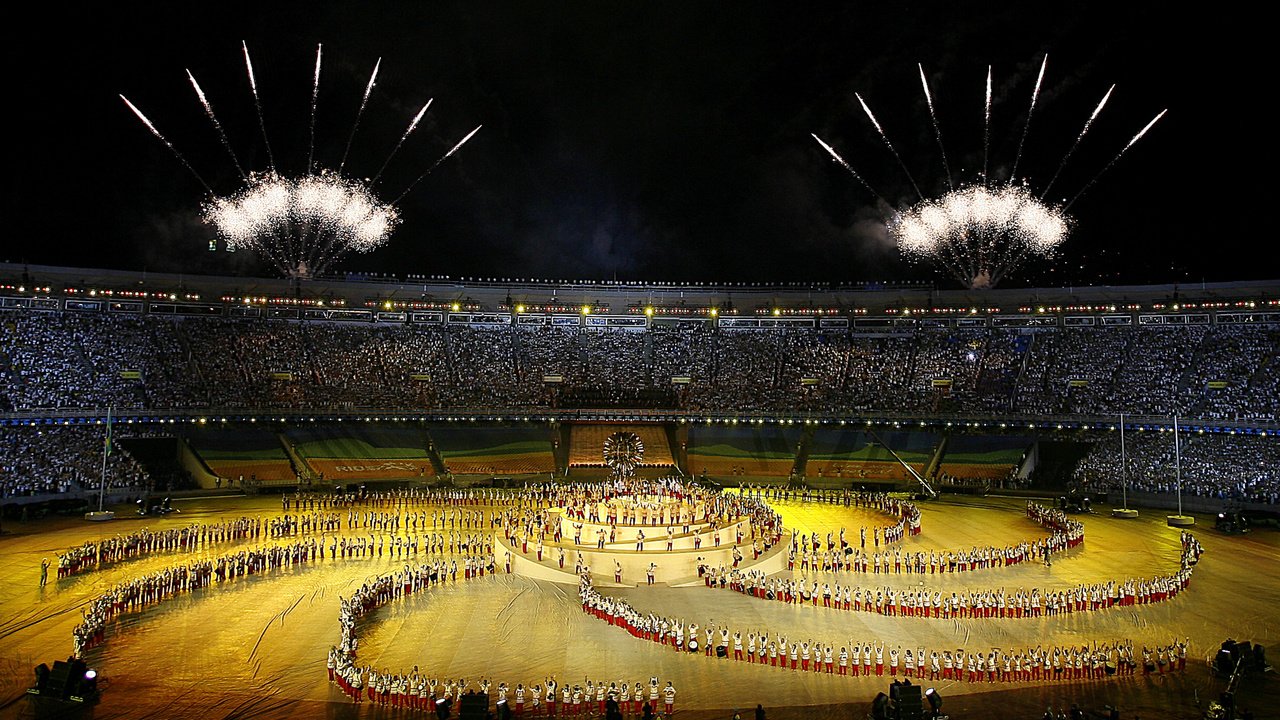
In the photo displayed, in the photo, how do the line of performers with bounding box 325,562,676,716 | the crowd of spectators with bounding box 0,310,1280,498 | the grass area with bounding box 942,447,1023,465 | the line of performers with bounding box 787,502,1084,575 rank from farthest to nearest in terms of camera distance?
the grass area with bounding box 942,447,1023,465 < the crowd of spectators with bounding box 0,310,1280,498 < the line of performers with bounding box 787,502,1084,575 < the line of performers with bounding box 325,562,676,716

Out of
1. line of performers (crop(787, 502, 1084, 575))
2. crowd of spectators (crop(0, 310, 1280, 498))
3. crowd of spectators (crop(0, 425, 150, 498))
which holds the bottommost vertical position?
line of performers (crop(787, 502, 1084, 575))

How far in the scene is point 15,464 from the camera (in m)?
41.8

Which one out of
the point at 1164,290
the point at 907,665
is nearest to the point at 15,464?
the point at 907,665

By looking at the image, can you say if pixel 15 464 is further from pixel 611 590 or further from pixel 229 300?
pixel 611 590

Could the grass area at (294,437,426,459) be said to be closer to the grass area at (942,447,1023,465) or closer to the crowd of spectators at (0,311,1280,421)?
the crowd of spectators at (0,311,1280,421)

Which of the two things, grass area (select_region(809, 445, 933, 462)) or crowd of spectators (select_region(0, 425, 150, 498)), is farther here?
grass area (select_region(809, 445, 933, 462))

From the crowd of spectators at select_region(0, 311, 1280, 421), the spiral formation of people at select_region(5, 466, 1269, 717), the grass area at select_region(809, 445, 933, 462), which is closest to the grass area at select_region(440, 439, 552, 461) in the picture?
the crowd of spectators at select_region(0, 311, 1280, 421)

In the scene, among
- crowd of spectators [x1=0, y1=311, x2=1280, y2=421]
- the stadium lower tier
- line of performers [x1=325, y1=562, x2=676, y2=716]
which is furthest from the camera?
crowd of spectators [x1=0, y1=311, x2=1280, y2=421]

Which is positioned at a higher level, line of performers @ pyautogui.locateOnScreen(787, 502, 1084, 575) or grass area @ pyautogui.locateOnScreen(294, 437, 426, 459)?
grass area @ pyautogui.locateOnScreen(294, 437, 426, 459)

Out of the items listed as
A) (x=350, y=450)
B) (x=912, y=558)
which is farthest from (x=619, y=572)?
(x=350, y=450)

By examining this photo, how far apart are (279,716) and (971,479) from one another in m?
45.9

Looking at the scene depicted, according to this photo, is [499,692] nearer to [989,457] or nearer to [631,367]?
[989,457]

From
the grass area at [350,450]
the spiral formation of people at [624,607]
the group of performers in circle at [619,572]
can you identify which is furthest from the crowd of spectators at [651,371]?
the spiral formation of people at [624,607]

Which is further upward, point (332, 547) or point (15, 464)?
point (15, 464)
